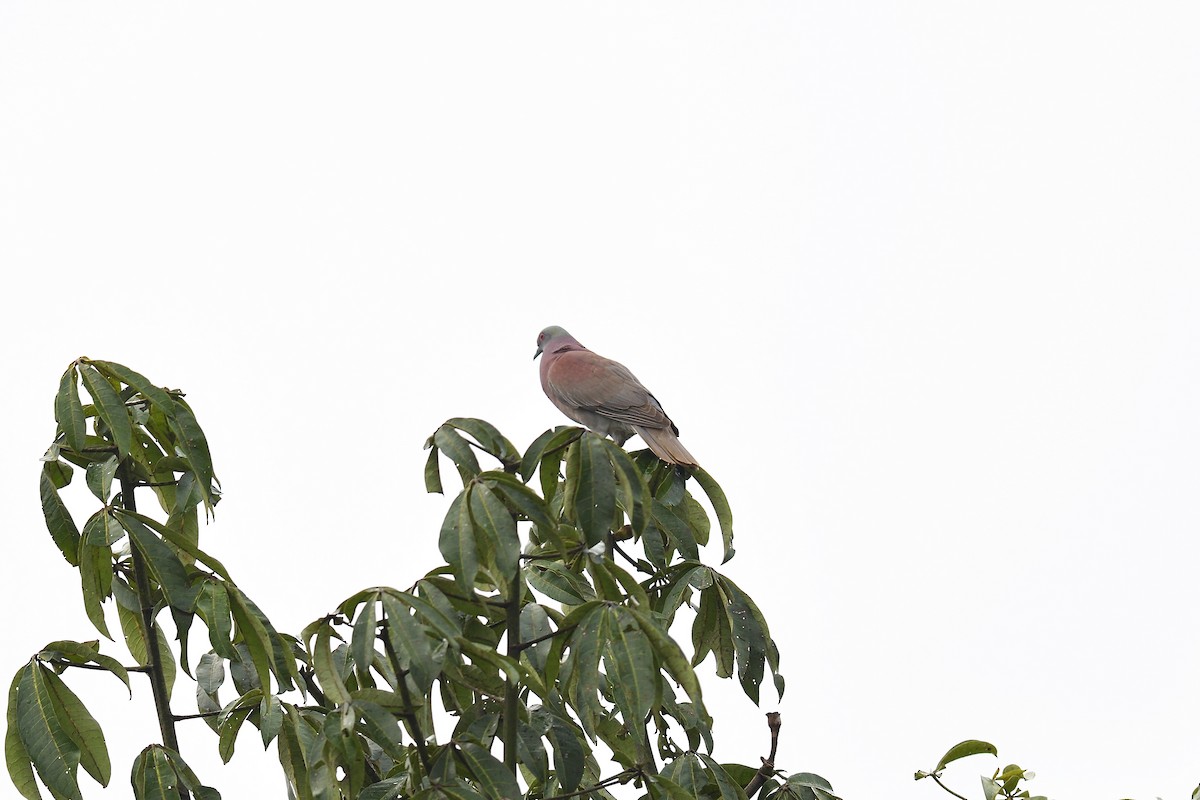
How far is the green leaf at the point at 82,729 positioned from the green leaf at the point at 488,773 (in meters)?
0.67

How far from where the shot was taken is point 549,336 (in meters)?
5.84

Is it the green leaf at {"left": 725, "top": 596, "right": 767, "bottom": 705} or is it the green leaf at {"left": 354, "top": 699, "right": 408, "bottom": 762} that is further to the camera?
the green leaf at {"left": 725, "top": 596, "right": 767, "bottom": 705}

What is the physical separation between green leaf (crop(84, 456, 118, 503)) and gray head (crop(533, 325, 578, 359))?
3.31 m

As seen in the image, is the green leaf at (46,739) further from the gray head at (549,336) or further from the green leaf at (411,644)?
the gray head at (549,336)

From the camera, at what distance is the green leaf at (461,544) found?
2076 millimetres

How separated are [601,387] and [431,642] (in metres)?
2.68

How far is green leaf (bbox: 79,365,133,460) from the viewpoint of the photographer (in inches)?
94.7

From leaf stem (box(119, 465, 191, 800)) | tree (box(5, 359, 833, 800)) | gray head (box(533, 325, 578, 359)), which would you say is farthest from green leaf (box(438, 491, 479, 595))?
gray head (box(533, 325, 578, 359))

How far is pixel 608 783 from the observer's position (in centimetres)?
229

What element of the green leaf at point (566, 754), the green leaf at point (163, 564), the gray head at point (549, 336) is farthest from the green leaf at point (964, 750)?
the gray head at point (549, 336)

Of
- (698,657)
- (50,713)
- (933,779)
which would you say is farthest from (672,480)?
(50,713)

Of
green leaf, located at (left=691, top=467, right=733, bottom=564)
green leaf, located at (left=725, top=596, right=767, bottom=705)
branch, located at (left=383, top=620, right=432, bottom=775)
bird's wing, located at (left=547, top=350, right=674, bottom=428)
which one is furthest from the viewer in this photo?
bird's wing, located at (left=547, top=350, right=674, bottom=428)

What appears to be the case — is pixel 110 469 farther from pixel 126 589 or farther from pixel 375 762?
pixel 375 762

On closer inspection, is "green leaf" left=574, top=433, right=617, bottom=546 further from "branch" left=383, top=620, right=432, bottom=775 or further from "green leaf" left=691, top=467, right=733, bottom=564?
"green leaf" left=691, top=467, right=733, bottom=564
